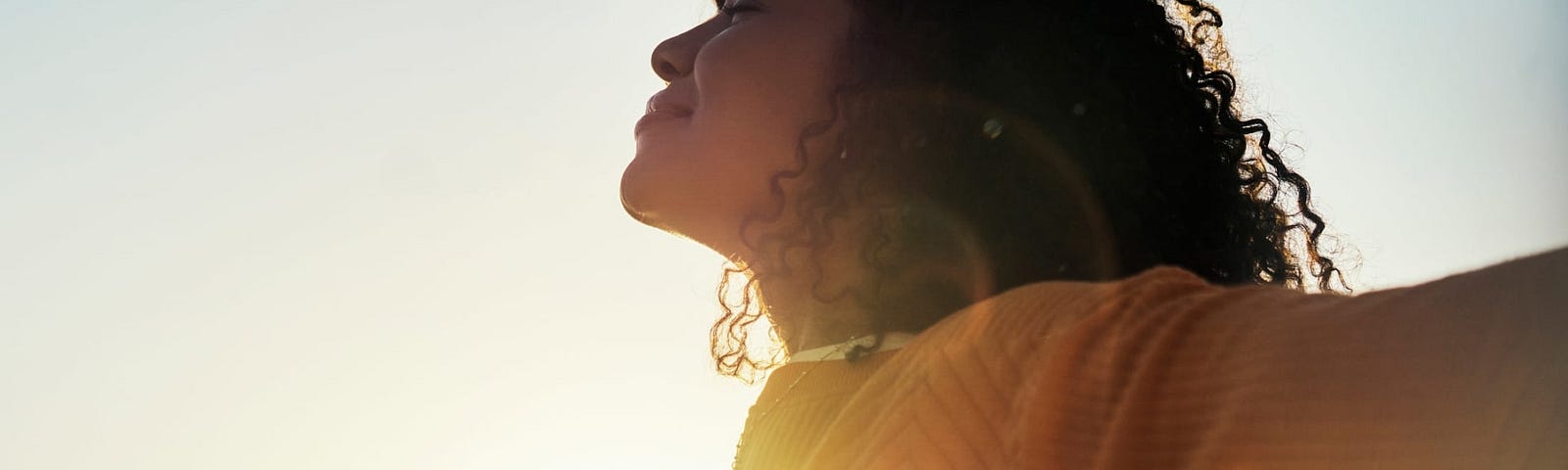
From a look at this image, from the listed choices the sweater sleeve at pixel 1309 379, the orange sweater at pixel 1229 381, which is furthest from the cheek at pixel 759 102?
the sweater sleeve at pixel 1309 379

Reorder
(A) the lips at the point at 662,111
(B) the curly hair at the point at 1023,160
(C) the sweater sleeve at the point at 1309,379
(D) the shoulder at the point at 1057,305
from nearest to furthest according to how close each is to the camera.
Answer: (C) the sweater sleeve at the point at 1309,379, (D) the shoulder at the point at 1057,305, (B) the curly hair at the point at 1023,160, (A) the lips at the point at 662,111

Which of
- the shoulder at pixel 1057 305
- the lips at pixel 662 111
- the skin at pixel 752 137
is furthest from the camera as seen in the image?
the lips at pixel 662 111

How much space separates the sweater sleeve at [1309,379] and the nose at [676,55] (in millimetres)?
792

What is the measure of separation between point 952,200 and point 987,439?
43 centimetres

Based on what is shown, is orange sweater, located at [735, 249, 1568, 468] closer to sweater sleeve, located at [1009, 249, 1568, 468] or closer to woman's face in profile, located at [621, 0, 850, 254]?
sweater sleeve, located at [1009, 249, 1568, 468]

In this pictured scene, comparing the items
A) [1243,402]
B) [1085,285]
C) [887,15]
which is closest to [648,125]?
[887,15]

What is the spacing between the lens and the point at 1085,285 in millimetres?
818

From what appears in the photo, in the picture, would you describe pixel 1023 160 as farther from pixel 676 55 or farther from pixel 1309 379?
pixel 1309 379

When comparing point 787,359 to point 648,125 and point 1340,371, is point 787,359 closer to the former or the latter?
point 648,125

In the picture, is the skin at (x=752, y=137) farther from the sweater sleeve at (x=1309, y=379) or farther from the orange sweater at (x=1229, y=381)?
the sweater sleeve at (x=1309, y=379)

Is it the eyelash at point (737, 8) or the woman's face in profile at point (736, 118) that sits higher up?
the eyelash at point (737, 8)

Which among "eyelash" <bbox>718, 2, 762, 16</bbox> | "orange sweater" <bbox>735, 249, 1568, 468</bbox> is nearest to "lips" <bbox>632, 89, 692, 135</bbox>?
"eyelash" <bbox>718, 2, 762, 16</bbox>

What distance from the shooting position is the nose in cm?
145

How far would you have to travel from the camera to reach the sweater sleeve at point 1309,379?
513 millimetres
